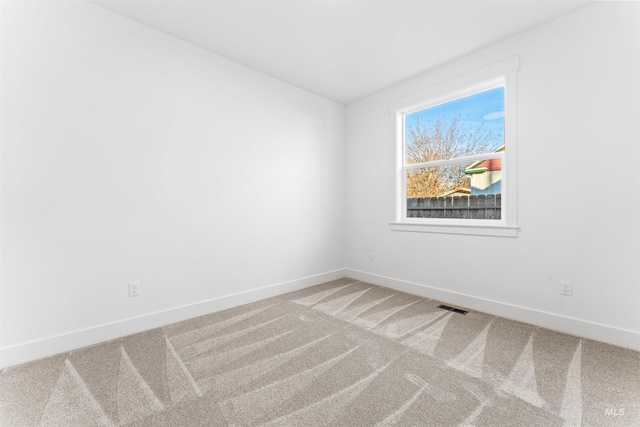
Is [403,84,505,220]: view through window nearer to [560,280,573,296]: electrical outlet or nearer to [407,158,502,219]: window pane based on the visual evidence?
[407,158,502,219]: window pane

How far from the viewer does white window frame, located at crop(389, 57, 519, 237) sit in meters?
2.59

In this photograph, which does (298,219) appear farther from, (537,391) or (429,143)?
(537,391)

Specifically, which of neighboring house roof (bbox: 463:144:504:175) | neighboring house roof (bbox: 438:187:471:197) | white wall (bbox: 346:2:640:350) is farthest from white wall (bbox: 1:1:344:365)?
white wall (bbox: 346:2:640:350)

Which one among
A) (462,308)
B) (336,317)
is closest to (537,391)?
(462,308)

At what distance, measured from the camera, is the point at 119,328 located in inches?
88.5

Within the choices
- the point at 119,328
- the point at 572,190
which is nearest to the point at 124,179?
the point at 119,328

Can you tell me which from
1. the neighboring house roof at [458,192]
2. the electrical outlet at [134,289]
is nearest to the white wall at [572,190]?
the neighboring house roof at [458,192]

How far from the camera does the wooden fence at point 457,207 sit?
113 inches

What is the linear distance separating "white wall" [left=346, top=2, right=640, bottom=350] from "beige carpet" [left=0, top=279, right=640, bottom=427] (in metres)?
0.30

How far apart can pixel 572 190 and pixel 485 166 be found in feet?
2.55

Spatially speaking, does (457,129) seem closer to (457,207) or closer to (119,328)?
(457,207)

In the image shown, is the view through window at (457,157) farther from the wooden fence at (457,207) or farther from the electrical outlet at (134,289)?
the electrical outlet at (134,289)

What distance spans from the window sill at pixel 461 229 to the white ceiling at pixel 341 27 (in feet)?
5.86

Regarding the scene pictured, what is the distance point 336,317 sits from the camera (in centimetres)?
266
